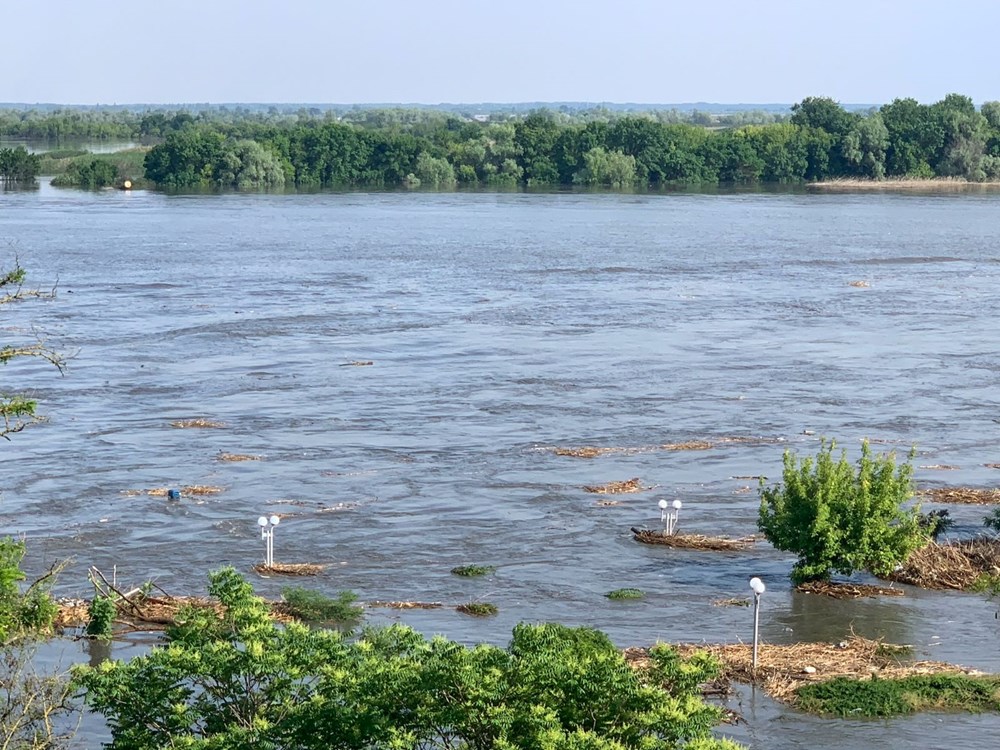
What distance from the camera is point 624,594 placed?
2369 cm

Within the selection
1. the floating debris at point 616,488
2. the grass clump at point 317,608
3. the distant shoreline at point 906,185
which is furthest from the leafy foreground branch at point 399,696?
the distant shoreline at point 906,185

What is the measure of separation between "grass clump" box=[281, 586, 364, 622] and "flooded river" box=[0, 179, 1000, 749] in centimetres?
59

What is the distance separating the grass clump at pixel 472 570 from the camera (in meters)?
24.9

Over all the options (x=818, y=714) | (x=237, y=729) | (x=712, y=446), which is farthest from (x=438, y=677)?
(x=712, y=446)

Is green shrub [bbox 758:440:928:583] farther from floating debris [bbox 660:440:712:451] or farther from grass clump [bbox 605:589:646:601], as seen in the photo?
floating debris [bbox 660:440:712:451]

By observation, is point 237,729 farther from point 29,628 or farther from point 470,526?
point 470,526

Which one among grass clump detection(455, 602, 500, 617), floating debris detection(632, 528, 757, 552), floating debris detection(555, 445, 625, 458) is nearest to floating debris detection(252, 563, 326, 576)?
grass clump detection(455, 602, 500, 617)

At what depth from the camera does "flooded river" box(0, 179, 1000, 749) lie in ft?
78.9

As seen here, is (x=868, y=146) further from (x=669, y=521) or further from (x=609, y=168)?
(x=669, y=521)

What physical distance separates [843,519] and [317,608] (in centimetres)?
809

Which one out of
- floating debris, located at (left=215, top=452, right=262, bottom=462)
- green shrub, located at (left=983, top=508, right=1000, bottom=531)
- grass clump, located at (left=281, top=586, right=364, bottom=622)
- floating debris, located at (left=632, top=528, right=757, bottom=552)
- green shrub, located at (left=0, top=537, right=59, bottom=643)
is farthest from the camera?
floating debris, located at (left=215, top=452, right=262, bottom=462)

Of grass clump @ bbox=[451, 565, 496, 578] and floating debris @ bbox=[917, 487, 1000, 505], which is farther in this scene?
floating debris @ bbox=[917, 487, 1000, 505]

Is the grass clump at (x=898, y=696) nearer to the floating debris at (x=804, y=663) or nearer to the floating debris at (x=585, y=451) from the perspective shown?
the floating debris at (x=804, y=663)

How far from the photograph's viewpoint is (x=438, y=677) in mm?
12430
